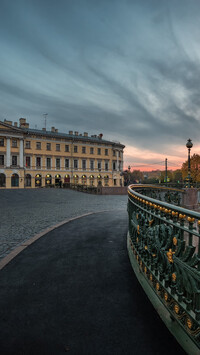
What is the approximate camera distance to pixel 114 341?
Result: 7.19ft

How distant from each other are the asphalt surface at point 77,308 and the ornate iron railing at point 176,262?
1.04 ft

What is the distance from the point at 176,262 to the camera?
7.20 ft

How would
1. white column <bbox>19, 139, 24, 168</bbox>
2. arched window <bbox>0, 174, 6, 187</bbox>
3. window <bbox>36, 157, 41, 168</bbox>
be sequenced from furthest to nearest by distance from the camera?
window <bbox>36, 157, 41, 168</bbox> < white column <bbox>19, 139, 24, 168</bbox> < arched window <bbox>0, 174, 6, 187</bbox>

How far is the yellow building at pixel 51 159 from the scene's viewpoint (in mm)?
45719

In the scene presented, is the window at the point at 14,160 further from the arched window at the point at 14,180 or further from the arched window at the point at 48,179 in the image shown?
the arched window at the point at 48,179

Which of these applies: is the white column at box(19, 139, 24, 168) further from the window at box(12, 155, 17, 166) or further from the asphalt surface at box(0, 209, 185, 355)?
the asphalt surface at box(0, 209, 185, 355)

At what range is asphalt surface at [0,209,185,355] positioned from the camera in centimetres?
215

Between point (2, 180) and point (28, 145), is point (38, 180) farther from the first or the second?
point (28, 145)

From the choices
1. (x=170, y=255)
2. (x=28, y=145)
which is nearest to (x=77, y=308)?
(x=170, y=255)

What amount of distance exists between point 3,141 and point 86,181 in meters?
23.0

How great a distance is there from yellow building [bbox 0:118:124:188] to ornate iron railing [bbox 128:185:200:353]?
3630 cm

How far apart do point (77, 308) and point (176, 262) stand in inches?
61.4

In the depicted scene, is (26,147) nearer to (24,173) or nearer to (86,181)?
(24,173)

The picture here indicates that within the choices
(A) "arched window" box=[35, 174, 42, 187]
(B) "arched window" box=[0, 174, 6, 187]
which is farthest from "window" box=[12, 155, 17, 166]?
(A) "arched window" box=[35, 174, 42, 187]
